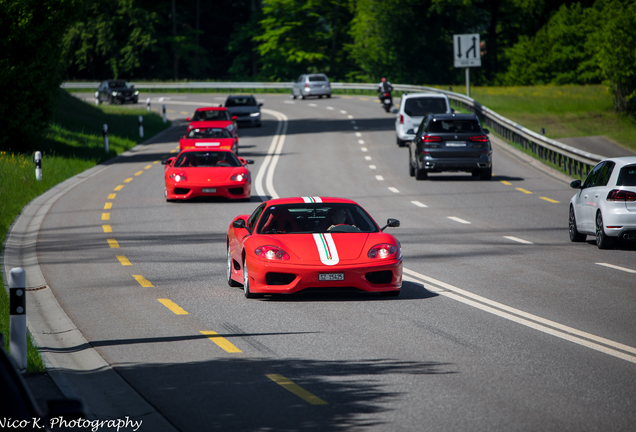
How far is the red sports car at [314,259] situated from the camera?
420 inches

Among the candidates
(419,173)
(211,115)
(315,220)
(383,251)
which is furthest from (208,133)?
(383,251)

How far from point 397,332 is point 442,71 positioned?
83.9 m

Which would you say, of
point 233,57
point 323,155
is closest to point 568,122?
point 323,155

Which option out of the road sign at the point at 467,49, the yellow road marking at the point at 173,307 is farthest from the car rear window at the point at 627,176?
the road sign at the point at 467,49

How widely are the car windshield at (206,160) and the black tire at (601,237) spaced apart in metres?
10.1

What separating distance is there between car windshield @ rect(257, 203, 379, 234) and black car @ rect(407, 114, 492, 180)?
46.2 feet

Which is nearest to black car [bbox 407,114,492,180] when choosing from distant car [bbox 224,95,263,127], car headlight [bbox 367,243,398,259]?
car headlight [bbox 367,243,398,259]

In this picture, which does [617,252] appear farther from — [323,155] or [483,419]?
[323,155]

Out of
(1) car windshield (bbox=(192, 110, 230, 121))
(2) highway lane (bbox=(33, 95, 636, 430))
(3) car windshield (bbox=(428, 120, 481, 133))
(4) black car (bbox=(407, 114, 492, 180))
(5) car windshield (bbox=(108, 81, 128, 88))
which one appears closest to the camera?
(2) highway lane (bbox=(33, 95, 636, 430))

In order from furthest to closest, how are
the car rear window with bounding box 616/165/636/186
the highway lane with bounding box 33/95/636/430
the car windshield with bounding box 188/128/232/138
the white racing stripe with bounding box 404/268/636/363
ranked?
1. the car windshield with bounding box 188/128/232/138
2. the car rear window with bounding box 616/165/636/186
3. the white racing stripe with bounding box 404/268/636/363
4. the highway lane with bounding box 33/95/636/430

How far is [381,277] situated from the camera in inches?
428

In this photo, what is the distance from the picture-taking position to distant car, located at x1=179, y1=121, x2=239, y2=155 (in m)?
29.2

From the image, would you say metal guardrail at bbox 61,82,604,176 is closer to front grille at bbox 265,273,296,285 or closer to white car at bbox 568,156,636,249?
white car at bbox 568,156,636,249

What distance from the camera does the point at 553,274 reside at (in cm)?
1268
